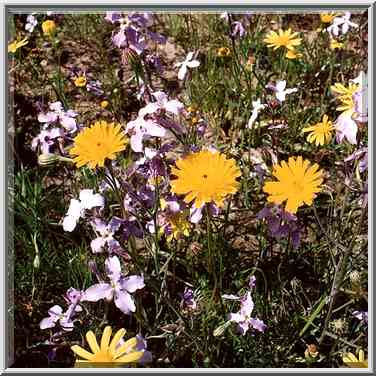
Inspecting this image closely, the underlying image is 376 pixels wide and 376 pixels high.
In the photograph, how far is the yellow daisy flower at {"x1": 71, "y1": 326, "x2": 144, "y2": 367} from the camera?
4.44 feet

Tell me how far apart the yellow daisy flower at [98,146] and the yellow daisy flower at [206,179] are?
143 millimetres

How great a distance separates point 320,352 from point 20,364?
2.60 feet

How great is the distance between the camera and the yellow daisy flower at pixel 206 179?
4.42 feet

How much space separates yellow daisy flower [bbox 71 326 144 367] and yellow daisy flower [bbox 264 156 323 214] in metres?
0.44

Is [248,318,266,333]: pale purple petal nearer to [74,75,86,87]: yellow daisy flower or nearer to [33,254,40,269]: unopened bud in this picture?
[33,254,40,269]: unopened bud

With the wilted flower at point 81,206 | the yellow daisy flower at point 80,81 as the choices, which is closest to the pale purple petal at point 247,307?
the wilted flower at point 81,206

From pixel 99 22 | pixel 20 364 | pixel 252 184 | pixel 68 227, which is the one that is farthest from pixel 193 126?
pixel 99 22

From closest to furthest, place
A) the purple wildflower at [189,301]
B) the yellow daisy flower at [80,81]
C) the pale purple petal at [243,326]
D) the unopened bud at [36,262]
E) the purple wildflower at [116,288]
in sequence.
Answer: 1. the purple wildflower at [116,288]
2. the pale purple petal at [243,326]
3. the purple wildflower at [189,301]
4. the unopened bud at [36,262]
5. the yellow daisy flower at [80,81]

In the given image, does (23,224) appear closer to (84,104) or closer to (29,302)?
(29,302)

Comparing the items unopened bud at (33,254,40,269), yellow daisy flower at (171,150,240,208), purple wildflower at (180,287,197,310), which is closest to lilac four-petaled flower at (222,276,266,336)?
purple wildflower at (180,287,197,310)

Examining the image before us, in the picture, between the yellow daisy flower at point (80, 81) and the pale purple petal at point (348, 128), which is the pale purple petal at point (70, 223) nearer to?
the pale purple petal at point (348, 128)

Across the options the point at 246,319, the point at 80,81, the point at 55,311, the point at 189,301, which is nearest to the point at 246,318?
the point at 246,319

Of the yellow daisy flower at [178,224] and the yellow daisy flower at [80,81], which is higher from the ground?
the yellow daisy flower at [80,81]

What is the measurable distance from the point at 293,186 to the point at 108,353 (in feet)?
1.72
